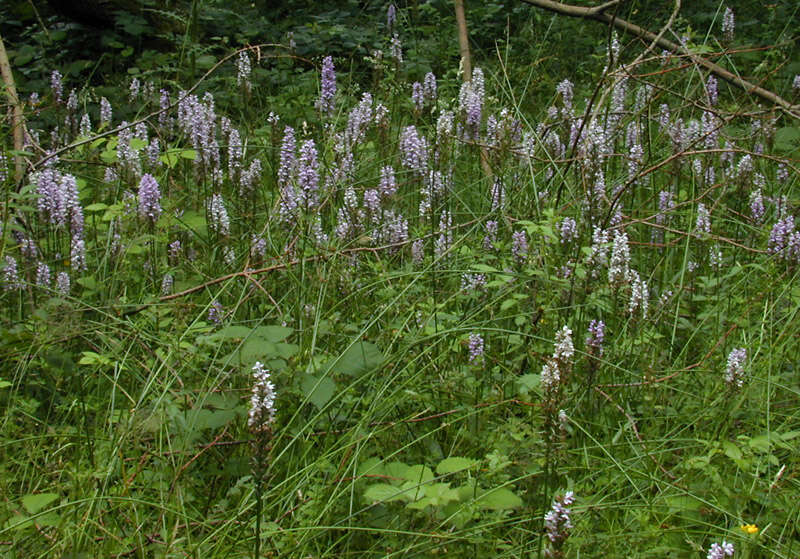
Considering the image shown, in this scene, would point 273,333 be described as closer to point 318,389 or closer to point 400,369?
point 318,389

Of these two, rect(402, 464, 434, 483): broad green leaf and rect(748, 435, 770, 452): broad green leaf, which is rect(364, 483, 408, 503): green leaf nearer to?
rect(402, 464, 434, 483): broad green leaf

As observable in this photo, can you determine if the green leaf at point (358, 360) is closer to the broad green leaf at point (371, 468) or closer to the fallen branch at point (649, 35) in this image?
the broad green leaf at point (371, 468)

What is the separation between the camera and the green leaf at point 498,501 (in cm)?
174

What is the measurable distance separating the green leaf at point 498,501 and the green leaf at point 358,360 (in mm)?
491

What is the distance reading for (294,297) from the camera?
2682 millimetres

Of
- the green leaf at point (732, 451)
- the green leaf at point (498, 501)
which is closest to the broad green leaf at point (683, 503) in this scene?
the green leaf at point (732, 451)

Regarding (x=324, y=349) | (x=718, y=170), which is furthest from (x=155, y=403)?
(x=718, y=170)

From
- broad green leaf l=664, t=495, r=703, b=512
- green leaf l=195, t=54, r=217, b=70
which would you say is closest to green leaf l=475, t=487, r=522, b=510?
broad green leaf l=664, t=495, r=703, b=512

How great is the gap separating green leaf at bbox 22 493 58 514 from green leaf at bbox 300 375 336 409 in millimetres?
605

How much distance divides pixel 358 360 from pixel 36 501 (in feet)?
2.66

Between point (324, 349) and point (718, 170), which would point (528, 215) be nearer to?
point (324, 349)

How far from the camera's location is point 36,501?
1.83m

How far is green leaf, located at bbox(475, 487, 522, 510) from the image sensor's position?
A: 5.72 ft

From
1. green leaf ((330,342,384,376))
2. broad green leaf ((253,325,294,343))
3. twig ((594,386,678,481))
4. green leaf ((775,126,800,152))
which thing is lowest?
green leaf ((775,126,800,152))
